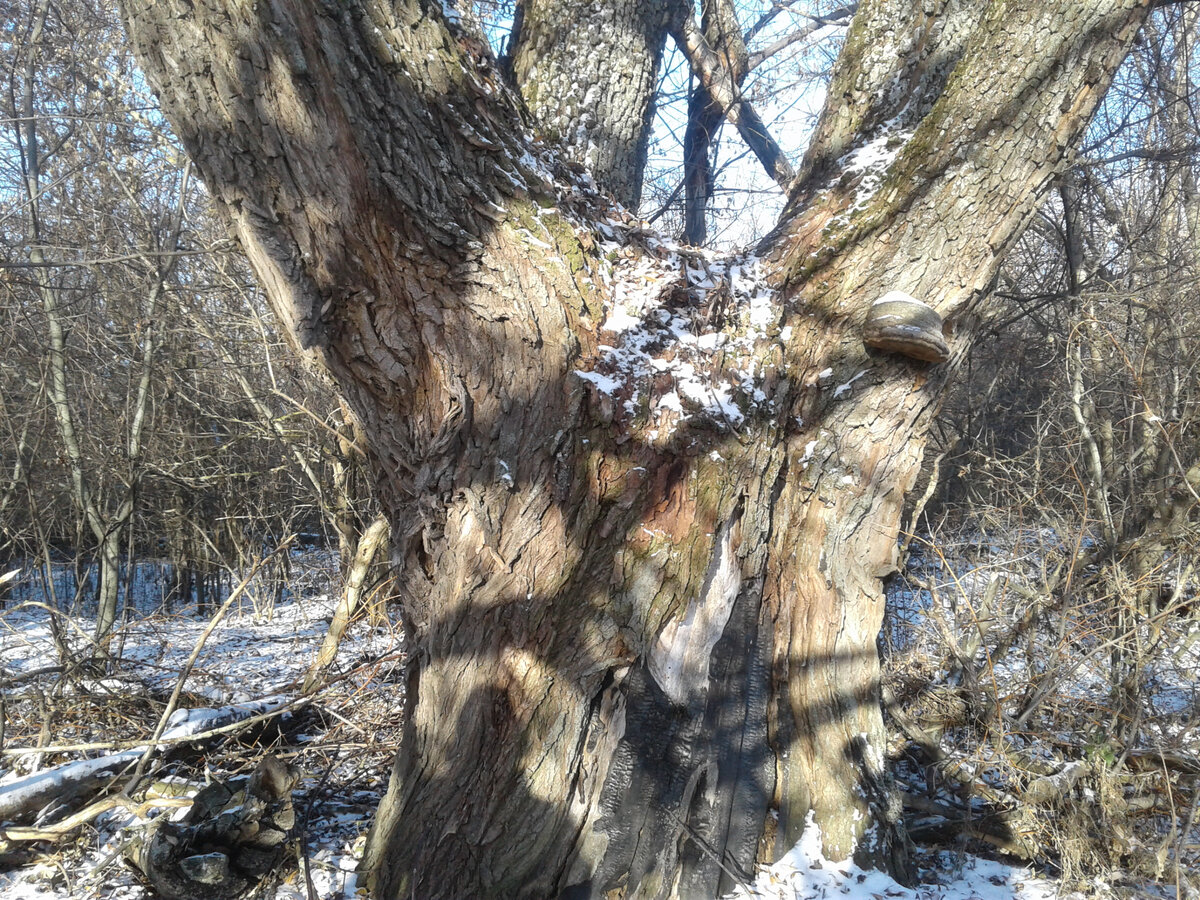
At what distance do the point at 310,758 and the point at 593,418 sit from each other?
261cm

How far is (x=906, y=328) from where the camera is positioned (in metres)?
2.26

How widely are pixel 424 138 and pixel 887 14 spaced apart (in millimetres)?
2128

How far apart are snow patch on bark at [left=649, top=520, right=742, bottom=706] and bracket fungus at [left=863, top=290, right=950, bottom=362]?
2.58 feet

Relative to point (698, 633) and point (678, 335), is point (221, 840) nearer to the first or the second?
point (698, 633)

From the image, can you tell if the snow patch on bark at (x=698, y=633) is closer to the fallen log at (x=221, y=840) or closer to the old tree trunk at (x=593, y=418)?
the old tree trunk at (x=593, y=418)

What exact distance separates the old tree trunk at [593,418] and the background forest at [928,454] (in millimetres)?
1142

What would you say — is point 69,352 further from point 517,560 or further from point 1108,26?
point 1108,26

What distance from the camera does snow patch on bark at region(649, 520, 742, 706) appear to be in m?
2.28

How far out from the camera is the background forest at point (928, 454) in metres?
3.11

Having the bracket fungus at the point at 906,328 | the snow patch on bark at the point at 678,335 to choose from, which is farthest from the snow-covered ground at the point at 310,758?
the bracket fungus at the point at 906,328

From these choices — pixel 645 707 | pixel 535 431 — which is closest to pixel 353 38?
pixel 535 431

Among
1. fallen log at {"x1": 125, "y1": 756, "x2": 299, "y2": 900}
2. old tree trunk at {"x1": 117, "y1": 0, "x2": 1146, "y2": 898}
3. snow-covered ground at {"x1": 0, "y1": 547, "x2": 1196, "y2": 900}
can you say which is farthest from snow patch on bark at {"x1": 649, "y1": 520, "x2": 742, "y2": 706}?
fallen log at {"x1": 125, "y1": 756, "x2": 299, "y2": 900}

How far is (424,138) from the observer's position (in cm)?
214

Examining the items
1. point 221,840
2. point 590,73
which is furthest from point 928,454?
point 221,840
